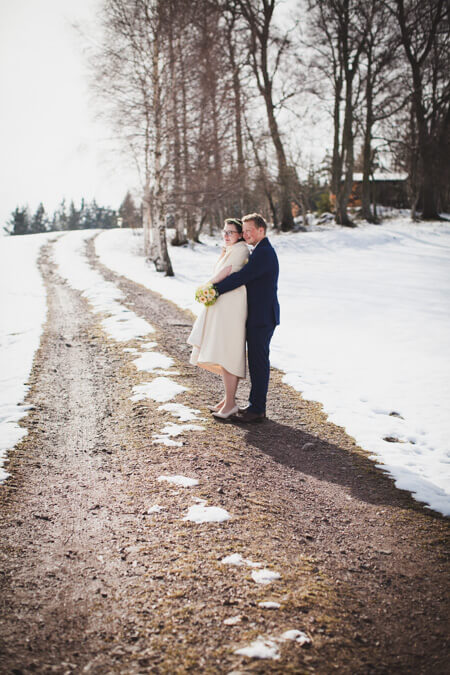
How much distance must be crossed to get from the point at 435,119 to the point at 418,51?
17.4 feet

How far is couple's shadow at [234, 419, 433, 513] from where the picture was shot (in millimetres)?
3283

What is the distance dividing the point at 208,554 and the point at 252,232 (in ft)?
9.89

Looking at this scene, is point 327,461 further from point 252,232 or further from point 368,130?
point 368,130

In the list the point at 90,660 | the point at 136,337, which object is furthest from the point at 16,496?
the point at 136,337

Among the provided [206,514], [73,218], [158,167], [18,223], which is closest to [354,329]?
[206,514]

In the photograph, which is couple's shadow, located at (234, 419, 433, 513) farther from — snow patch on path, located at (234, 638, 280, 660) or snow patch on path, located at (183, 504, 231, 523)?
snow patch on path, located at (234, 638, 280, 660)

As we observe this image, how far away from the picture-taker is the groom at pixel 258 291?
4.20 meters

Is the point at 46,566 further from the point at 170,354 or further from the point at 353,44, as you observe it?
the point at 353,44

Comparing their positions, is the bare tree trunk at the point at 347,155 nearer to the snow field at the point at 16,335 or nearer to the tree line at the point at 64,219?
the snow field at the point at 16,335

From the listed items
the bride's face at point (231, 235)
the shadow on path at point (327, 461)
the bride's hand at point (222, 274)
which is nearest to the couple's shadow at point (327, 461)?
the shadow on path at point (327, 461)

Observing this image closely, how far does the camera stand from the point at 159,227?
15.3 m

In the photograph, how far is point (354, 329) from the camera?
9.11 meters

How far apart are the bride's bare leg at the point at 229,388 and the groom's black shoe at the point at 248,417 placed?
0.44 ft

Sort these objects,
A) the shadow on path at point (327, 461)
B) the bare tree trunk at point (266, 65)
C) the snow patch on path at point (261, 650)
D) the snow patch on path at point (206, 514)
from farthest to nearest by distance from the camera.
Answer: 1. the bare tree trunk at point (266, 65)
2. the shadow on path at point (327, 461)
3. the snow patch on path at point (206, 514)
4. the snow patch on path at point (261, 650)
